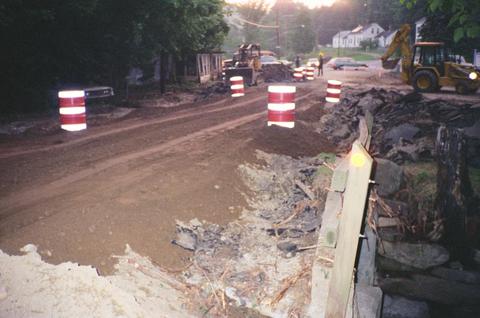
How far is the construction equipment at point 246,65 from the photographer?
81.7 ft

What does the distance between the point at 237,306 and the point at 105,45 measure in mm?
15697

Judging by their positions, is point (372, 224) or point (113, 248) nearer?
point (113, 248)

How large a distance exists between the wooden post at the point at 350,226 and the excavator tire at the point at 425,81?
21701 mm

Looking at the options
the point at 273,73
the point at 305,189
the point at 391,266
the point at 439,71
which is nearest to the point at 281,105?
the point at 305,189

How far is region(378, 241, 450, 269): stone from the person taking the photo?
5.64 meters

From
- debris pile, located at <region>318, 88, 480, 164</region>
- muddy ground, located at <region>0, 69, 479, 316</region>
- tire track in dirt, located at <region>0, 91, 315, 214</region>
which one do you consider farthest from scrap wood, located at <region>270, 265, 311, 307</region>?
debris pile, located at <region>318, 88, 480, 164</region>

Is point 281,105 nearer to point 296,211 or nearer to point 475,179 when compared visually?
point 296,211

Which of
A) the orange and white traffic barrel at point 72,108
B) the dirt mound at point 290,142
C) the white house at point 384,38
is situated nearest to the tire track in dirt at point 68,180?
the dirt mound at point 290,142

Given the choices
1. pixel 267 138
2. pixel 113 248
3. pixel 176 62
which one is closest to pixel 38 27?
pixel 267 138

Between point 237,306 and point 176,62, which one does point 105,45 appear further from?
point 237,306

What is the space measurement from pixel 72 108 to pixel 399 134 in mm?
8105

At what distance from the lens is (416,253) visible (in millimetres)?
5715

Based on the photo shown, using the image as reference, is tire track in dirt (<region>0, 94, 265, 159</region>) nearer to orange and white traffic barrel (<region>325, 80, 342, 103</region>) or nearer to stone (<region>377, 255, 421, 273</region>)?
orange and white traffic barrel (<region>325, 80, 342, 103</region>)

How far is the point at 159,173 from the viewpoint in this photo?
577 cm
